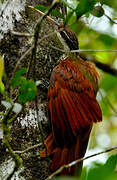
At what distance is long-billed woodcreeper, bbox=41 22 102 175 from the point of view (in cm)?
199

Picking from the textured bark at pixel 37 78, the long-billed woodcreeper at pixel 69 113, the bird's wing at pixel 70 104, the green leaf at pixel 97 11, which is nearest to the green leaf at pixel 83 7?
the green leaf at pixel 97 11

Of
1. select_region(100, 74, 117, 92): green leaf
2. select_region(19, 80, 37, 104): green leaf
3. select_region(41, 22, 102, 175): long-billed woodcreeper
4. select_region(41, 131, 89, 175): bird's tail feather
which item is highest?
select_region(19, 80, 37, 104): green leaf

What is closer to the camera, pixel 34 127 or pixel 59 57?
pixel 34 127

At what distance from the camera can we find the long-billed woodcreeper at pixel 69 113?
199 centimetres

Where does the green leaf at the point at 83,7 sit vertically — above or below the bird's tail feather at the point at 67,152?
above

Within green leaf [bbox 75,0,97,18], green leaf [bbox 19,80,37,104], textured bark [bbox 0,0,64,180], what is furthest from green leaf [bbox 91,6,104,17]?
green leaf [bbox 19,80,37,104]

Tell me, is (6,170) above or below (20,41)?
below

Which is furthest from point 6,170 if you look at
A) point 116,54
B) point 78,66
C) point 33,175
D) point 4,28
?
point 116,54

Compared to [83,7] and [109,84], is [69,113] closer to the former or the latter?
[109,84]

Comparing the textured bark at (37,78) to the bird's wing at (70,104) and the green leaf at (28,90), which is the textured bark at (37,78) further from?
the green leaf at (28,90)

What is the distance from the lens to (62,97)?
2115mm

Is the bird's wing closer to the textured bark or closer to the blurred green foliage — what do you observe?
the textured bark

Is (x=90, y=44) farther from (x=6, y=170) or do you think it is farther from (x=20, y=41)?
(x=6, y=170)

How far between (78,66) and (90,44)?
0.47 m
